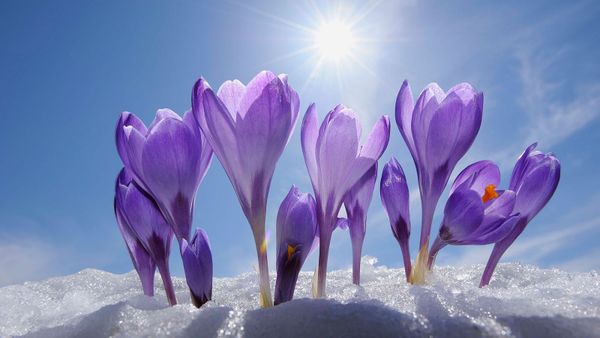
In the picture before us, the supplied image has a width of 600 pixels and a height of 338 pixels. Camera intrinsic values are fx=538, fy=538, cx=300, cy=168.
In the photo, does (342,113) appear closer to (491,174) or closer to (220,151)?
(220,151)

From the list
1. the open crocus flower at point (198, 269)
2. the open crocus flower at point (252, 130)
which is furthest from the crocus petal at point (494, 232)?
the open crocus flower at point (198, 269)

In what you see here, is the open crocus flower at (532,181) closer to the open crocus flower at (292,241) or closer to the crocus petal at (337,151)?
the crocus petal at (337,151)

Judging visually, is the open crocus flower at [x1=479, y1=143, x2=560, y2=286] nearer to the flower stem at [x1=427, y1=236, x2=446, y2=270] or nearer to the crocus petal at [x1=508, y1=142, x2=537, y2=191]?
the crocus petal at [x1=508, y1=142, x2=537, y2=191]

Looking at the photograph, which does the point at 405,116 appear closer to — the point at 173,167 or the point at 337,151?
the point at 337,151

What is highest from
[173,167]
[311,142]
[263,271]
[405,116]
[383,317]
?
[405,116]

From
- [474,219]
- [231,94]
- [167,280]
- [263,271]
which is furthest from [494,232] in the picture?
[167,280]

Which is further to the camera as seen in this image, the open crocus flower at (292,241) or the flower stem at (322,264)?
the flower stem at (322,264)
